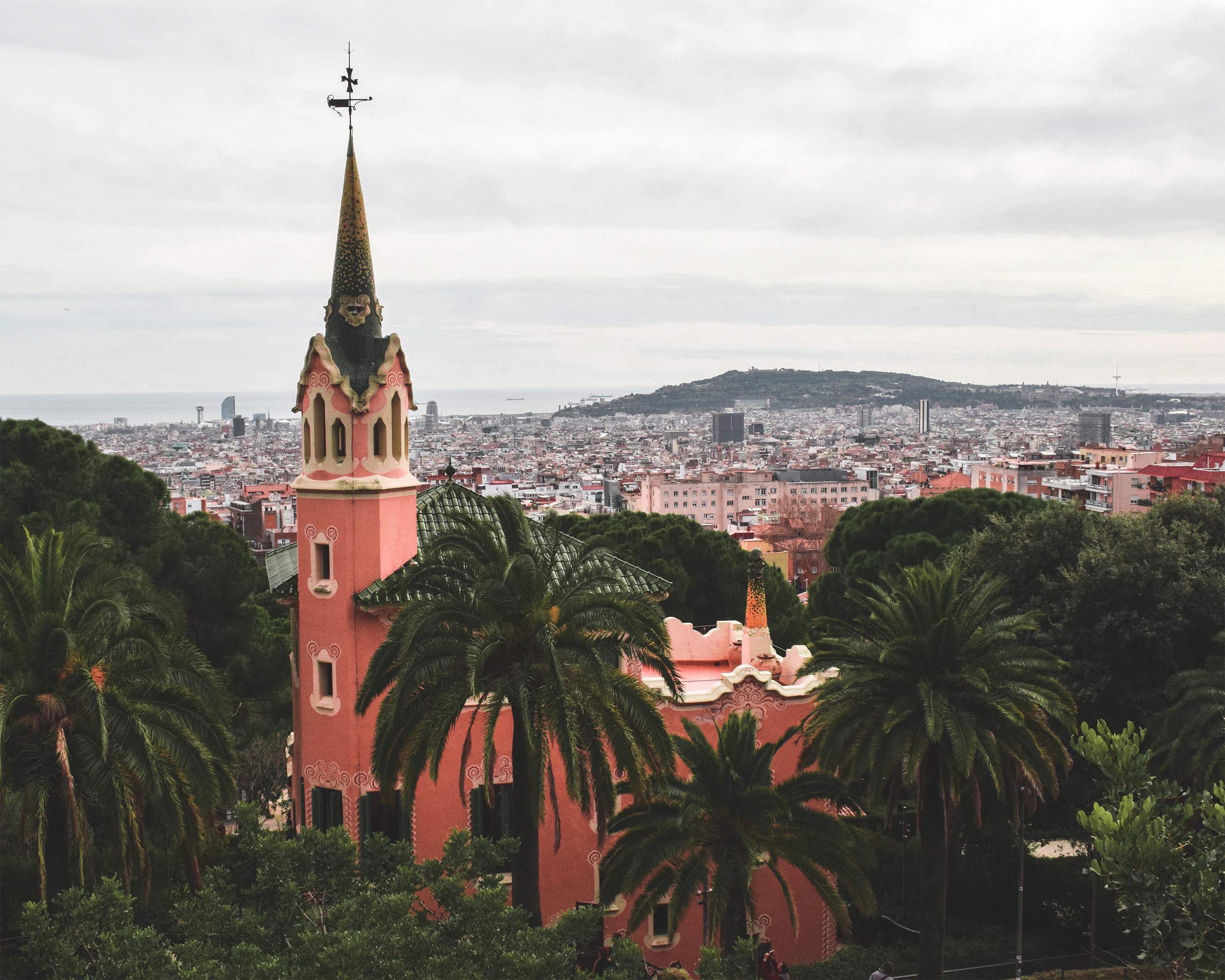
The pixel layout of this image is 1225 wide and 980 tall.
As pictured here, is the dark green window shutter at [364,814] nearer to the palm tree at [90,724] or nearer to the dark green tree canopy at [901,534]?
the palm tree at [90,724]

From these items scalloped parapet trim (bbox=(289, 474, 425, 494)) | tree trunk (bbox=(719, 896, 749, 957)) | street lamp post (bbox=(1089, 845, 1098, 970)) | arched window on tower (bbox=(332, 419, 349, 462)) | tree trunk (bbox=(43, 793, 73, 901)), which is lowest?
street lamp post (bbox=(1089, 845, 1098, 970))

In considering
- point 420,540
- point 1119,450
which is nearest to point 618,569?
point 420,540

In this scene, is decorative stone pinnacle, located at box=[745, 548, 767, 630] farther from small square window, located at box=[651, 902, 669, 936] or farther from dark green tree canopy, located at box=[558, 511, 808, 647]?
dark green tree canopy, located at box=[558, 511, 808, 647]

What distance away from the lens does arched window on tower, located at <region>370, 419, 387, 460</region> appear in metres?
17.5

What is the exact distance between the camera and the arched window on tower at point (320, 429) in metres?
17.5

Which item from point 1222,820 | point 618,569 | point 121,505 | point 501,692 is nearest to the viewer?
point 1222,820

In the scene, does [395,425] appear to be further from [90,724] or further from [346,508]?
[90,724]

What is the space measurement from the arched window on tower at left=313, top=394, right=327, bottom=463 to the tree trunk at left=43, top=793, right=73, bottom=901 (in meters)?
6.33

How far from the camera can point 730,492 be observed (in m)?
147

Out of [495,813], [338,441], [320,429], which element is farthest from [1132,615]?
[320,429]

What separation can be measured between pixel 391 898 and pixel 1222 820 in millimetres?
6590

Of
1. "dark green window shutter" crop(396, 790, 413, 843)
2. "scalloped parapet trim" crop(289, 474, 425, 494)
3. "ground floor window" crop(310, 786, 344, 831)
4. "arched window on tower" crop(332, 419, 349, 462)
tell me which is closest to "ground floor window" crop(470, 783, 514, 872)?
"dark green window shutter" crop(396, 790, 413, 843)

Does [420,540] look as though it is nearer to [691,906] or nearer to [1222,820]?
[691,906]

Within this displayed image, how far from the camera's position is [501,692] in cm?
1334
